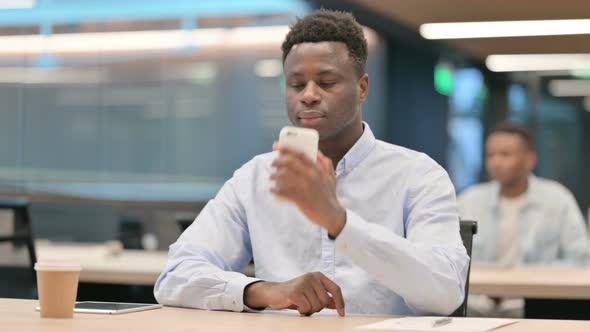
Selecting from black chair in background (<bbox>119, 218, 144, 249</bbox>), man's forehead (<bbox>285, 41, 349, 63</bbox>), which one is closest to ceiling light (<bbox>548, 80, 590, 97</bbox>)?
black chair in background (<bbox>119, 218, 144, 249</bbox>)

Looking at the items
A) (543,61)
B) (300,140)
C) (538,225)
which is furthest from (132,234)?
(543,61)

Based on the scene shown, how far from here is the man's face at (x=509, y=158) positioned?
5352mm

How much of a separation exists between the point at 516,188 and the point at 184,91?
4.65m

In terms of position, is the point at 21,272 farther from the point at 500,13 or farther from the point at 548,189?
the point at 500,13

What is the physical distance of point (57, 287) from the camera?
78.3 inches

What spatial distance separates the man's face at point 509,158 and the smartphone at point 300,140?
146 inches

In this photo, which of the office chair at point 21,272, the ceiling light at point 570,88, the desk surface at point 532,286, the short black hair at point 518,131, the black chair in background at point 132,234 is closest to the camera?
the desk surface at point 532,286

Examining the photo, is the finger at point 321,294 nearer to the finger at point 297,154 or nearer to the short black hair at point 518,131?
the finger at point 297,154

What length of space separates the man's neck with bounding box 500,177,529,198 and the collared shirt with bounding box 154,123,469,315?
A: 312 centimetres

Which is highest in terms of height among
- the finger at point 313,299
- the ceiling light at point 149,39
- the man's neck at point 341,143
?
the ceiling light at point 149,39

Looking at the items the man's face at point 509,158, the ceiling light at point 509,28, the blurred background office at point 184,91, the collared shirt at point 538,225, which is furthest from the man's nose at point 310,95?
the ceiling light at point 509,28

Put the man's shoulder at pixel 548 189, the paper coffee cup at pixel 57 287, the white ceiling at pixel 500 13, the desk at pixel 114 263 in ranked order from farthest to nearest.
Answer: the white ceiling at pixel 500 13 → the man's shoulder at pixel 548 189 → the desk at pixel 114 263 → the paper coffee cup at pixel 57 287

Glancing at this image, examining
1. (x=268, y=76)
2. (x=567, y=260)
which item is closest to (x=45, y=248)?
(x=567, y=260)

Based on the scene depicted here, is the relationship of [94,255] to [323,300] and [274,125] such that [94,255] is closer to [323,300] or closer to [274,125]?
[323,300]
